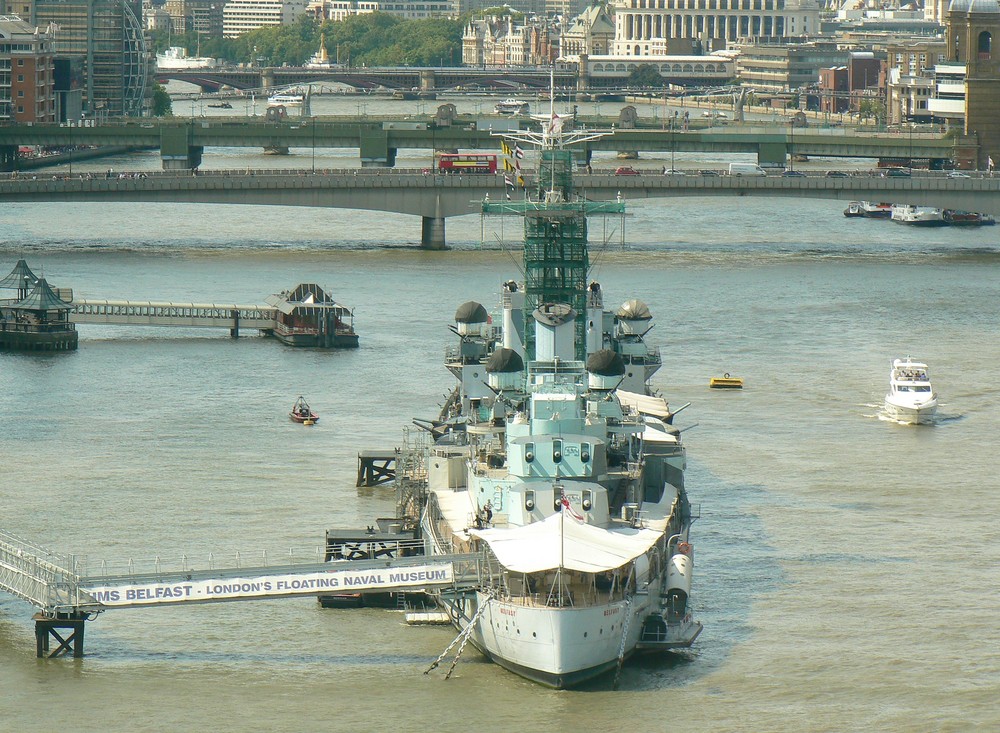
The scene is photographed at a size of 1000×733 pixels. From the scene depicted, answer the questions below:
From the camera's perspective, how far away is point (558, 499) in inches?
1416

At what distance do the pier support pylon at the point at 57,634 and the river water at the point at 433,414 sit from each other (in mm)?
251

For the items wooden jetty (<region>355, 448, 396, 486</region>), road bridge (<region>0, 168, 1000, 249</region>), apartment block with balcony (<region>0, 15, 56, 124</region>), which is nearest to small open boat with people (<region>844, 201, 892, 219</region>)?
road bridge (<region>0, 168, 1000, 249</region>)

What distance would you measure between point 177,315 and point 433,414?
1918cm

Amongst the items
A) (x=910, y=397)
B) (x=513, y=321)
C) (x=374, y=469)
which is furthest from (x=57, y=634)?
(x=910, y=397)

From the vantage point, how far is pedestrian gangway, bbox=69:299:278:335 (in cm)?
7281

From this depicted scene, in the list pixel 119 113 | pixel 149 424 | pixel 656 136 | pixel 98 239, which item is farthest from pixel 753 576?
pixel 119 113

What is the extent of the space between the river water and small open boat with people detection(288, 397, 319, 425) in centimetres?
75

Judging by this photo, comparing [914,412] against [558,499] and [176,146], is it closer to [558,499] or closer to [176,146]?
[558,499]

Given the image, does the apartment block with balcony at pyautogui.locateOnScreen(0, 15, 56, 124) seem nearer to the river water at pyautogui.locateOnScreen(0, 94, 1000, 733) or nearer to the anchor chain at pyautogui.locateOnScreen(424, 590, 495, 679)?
the river water at pyautogui.locateOnScreen(0, 94, 1000, 733)

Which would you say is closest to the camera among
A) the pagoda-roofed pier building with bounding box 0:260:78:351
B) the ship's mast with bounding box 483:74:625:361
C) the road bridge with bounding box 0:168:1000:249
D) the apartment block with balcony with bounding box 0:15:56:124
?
the ship's mast with bounding box 483:74:625:361

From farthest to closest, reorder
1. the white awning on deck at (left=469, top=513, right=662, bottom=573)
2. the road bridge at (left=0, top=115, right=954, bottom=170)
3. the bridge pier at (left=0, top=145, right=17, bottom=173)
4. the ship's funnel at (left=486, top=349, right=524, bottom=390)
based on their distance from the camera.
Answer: the bridge pier at (left=0, top=145, right=17, bottom=173)
the road bridge at (left=0, top=115, right=954, bottom=170)
the ship's funnel at (left=486, top=349, right=524, bottom=390)
the white awning on deck at (left=469, top=513, right=662, bottom=573)

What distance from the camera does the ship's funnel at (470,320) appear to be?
51.9 metres

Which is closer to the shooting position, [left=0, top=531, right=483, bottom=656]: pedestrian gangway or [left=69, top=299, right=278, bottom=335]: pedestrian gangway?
[left=0, top=531, right=483, bottom=656]: pedestrian gangway

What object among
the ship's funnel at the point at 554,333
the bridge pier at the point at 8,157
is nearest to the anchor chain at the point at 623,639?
the ship's funnel at the point at 554,333
